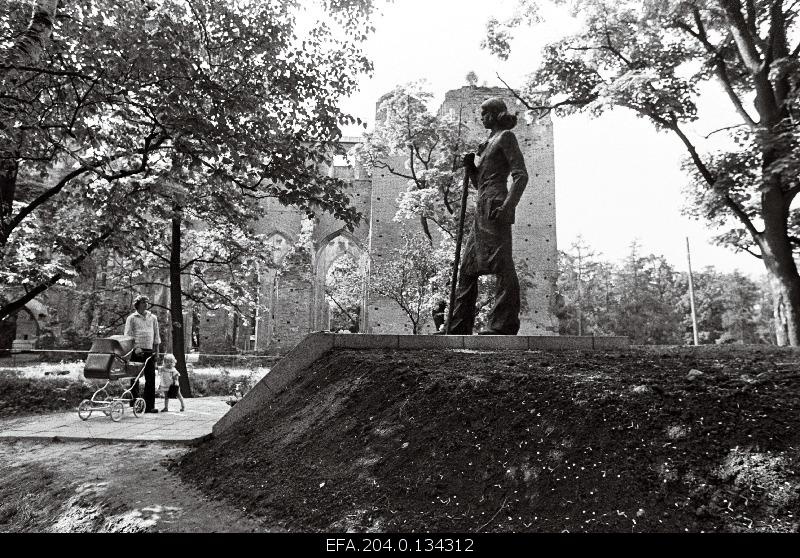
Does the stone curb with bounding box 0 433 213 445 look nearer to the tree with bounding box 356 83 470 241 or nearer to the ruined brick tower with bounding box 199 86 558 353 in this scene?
the tree with bounding box 356 83 470 241

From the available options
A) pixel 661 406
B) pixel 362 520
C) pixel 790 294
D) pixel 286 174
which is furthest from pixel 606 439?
pixel 790 294

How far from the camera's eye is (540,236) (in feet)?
80.3

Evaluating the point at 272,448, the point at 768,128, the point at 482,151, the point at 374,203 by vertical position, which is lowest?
the point at 272,448

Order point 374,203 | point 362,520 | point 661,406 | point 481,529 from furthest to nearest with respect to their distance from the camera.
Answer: point 374,203 → point 661,406 → point 362,520 → point 481,529

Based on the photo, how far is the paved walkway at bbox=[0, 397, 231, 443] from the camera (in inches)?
237

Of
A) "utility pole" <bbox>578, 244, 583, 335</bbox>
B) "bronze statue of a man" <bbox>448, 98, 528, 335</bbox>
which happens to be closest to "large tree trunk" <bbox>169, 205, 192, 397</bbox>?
"bronze statue of a man" <bbox>448, 98, 528, 335</bbox>

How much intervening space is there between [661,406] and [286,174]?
18.8 feet

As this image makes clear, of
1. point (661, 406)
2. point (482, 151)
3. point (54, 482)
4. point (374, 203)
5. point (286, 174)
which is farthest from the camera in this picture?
point (374, 203)

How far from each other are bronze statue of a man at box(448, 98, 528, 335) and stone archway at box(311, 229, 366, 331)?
68.5 feet

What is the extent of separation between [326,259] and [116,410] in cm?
2380

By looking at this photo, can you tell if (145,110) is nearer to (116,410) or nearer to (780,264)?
(116,410)

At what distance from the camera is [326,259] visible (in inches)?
1227

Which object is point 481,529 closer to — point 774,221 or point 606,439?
point 606,439

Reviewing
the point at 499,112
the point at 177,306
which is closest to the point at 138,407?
the point at 177,306
